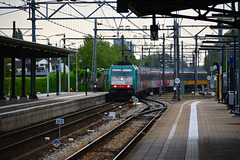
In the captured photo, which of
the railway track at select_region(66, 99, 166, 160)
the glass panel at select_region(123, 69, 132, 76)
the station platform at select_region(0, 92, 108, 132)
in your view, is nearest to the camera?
the railway track at select_region(66, 99, 166, 160)

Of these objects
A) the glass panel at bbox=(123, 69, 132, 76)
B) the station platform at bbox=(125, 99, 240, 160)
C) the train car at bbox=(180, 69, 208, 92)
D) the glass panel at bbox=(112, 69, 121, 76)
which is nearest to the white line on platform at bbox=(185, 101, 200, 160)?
the station platform at bbox=(125, 99, 240, 160)

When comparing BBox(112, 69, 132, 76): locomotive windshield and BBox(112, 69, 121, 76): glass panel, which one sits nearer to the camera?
BBox(112, 69, 132, 76): locomotive windshield

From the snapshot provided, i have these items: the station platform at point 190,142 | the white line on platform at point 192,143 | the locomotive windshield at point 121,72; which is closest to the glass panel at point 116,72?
the locomotive windshield at point 121,72

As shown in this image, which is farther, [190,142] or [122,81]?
[122,81]

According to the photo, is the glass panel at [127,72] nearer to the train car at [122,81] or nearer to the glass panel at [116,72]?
the train car at [122,81]

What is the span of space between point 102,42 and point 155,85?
47843mm

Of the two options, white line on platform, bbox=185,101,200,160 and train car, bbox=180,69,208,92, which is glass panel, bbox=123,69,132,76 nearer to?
white line on platform, bbox=185,101,200,160

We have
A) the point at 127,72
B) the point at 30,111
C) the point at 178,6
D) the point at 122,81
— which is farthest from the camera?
the point at 122,81

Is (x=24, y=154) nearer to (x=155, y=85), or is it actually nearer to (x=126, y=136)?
(x=126, y=136)

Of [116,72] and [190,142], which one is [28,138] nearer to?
[190,142]

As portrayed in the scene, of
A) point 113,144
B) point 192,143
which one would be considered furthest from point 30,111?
point 192,143

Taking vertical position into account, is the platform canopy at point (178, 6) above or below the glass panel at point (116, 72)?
above

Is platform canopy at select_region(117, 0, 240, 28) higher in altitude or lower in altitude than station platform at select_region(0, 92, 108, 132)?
higher

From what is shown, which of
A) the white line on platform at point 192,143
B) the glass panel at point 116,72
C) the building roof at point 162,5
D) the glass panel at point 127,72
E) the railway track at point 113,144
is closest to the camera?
the white line on platform at point 192,143
